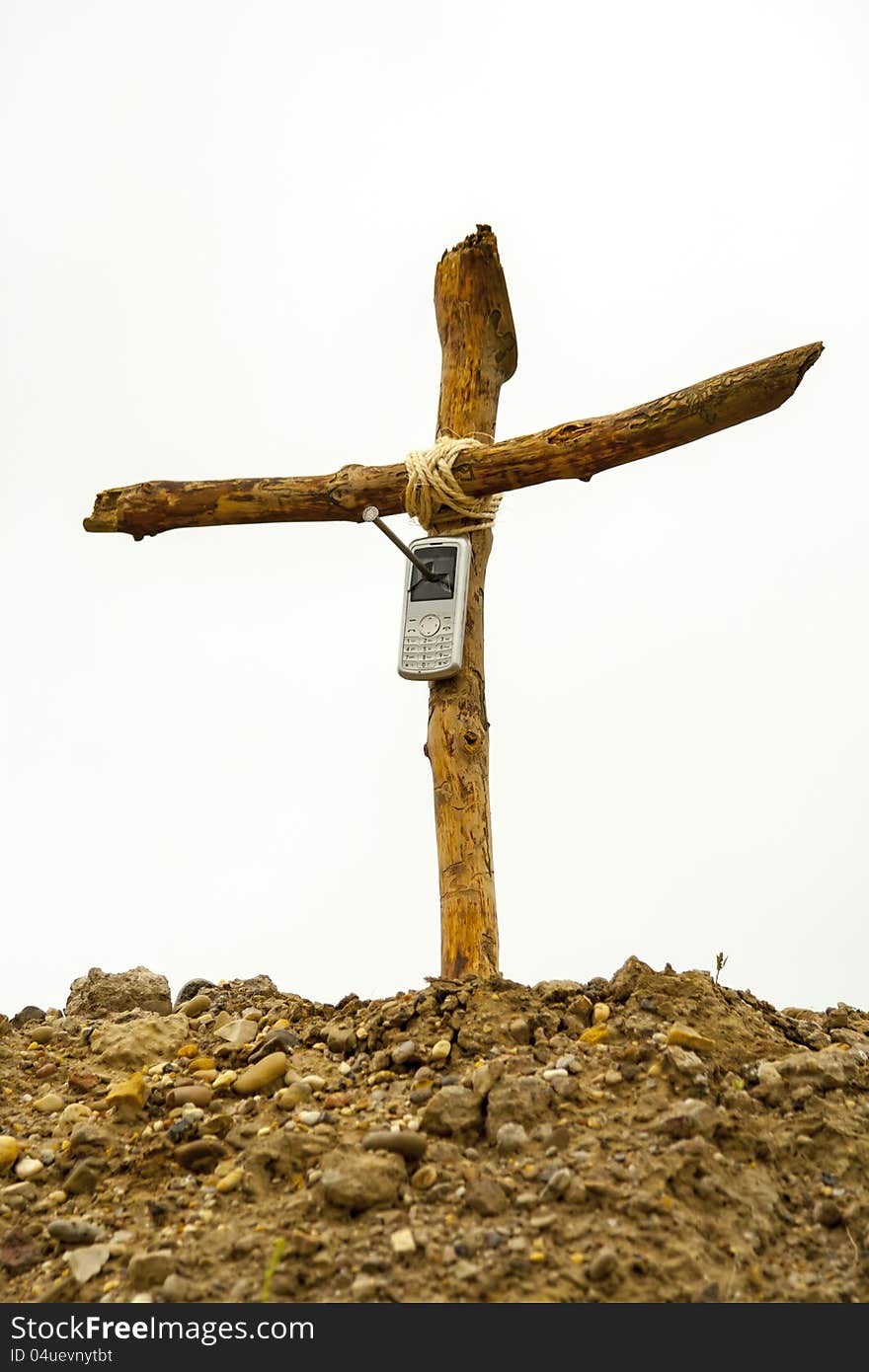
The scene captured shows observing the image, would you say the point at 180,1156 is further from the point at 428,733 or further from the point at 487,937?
the point at 428,733

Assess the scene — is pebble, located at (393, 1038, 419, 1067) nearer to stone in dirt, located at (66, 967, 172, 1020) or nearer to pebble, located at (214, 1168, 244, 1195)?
pebble, located at (214, 1168, 244, 1195)

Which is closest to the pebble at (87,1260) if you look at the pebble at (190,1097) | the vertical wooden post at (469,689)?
the pebble at (190,1097)

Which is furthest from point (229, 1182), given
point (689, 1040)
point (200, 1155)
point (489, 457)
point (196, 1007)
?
point (489, 457)

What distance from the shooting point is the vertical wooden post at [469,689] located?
362cm

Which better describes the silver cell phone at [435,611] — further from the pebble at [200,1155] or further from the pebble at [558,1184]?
the pebble at [558,1184]

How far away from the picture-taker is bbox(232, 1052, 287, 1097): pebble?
9.16 ft

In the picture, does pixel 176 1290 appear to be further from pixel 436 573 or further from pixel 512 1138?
pixel 436 573

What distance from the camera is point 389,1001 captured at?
10.4ft

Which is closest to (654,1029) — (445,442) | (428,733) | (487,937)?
(487,937)

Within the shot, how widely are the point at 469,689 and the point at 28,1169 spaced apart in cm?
194

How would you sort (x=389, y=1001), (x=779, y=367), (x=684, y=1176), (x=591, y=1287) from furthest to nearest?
(x=779, y=367) → (x=389, y=1001) → (x=684, y=1176) → (x=591, y=1287)

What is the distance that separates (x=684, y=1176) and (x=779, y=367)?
7.55 ft

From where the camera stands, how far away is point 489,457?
400cm

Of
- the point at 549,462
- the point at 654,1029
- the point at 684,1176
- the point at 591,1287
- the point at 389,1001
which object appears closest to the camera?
the point at 591,1287
